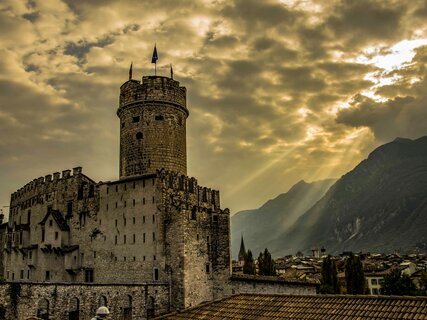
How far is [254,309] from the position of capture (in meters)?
23.8

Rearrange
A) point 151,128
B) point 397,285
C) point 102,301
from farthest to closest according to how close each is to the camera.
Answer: point 397,285, point 151,128, point 102,301

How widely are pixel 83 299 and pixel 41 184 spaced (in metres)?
22.9

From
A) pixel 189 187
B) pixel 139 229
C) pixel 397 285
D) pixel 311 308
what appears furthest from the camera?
pixel 397 285

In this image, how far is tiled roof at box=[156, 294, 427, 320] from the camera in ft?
66.0

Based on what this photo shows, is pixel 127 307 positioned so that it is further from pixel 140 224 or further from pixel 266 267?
pixel 266 267

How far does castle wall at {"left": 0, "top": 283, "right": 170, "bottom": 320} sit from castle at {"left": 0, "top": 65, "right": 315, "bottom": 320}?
0.30 ft

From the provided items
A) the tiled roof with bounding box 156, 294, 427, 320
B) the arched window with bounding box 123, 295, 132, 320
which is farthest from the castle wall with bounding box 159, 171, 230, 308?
the tiled roof with bounding box 156, 294, 427, 320

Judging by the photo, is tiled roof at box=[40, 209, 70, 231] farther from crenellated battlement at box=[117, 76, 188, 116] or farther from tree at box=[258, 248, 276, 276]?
tree at box=[258, 248, 276, 276]

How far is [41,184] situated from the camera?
2170 inches

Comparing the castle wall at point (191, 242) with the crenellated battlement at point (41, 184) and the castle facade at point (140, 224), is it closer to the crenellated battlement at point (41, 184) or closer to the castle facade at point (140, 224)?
the castle facade at point (140, 224)

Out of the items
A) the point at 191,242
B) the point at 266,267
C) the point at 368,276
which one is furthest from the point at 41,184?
the point at 368,276

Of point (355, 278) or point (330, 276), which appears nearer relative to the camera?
point (355, 278)

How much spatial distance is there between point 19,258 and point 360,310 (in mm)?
45004

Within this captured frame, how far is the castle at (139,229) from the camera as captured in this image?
4241 centimetres
